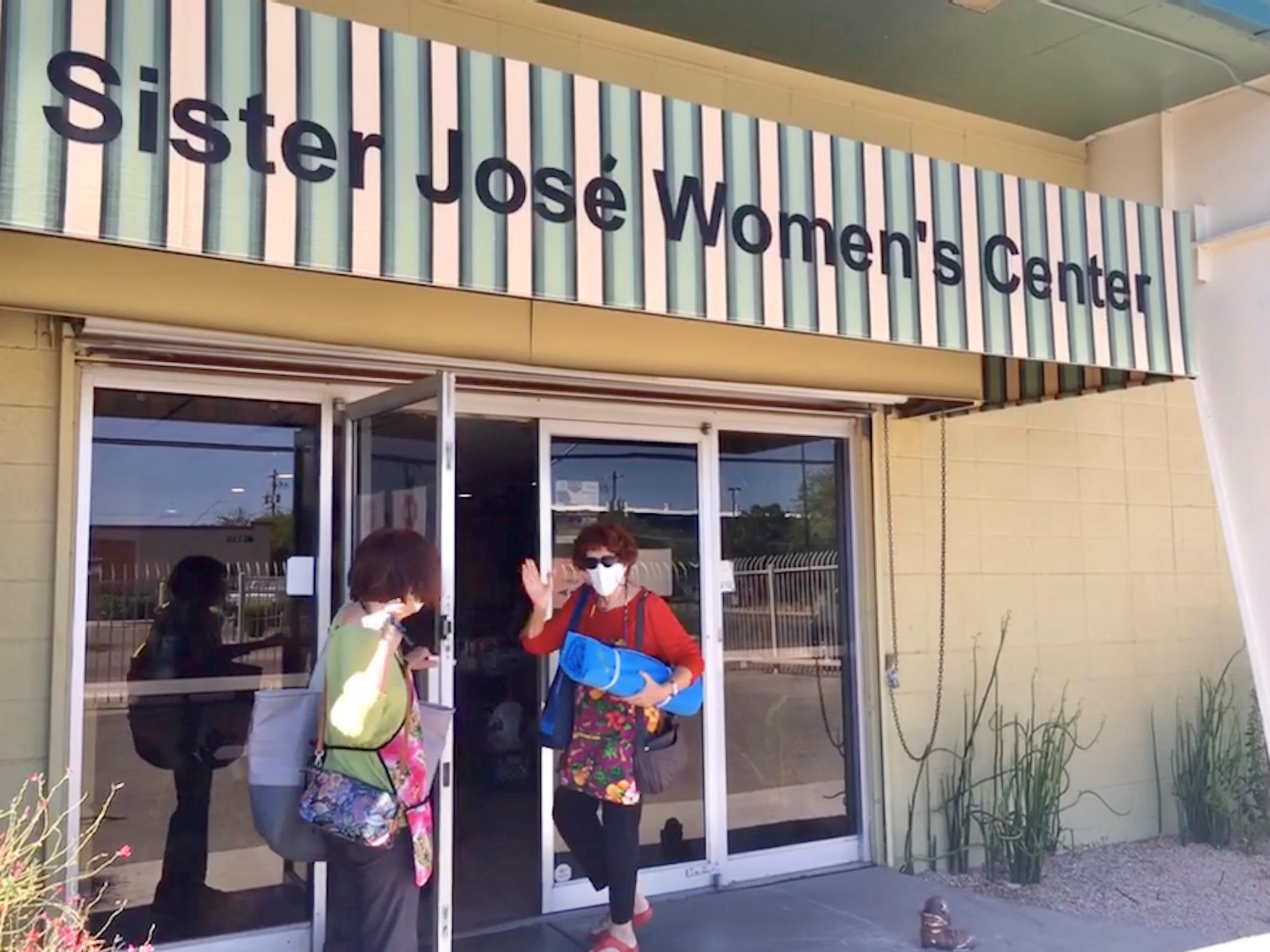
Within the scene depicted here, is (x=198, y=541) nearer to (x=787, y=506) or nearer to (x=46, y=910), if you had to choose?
(x=46, y=910)

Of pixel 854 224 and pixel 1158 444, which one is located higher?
pixel 854 224

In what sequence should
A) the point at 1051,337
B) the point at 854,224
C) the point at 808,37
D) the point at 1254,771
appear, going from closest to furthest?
the point at 854,224
the point at 1051,337
the point at 808,37
the point at 1254,771

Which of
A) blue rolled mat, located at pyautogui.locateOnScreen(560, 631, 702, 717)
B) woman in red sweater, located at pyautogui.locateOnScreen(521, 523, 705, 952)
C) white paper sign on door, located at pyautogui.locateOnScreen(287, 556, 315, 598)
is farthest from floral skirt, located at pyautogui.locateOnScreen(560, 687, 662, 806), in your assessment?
white paper sign on door, located at pyautogui.locateOnScreen(287, 556, 315, 598)

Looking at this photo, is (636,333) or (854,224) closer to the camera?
(854,224)

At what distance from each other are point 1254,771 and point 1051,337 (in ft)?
12.7

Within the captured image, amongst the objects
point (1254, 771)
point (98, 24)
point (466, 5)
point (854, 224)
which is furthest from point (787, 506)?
point (98, 24)

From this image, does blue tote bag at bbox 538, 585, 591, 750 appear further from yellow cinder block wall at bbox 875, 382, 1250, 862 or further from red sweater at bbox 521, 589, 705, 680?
yellow cinder block wall at bbox 875, 382, 1250, 862

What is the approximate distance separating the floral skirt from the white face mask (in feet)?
1.29

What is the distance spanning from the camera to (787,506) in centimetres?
623

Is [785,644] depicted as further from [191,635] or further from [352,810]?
[352,810]

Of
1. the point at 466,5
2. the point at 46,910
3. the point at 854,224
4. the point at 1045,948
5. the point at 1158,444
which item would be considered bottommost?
the point at 1045,948

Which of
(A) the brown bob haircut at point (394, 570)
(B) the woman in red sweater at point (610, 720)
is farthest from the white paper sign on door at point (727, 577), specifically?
(A) the brown bob haircut at point (394, 570)

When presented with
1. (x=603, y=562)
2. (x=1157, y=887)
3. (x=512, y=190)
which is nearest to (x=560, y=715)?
(x=603, y=562)

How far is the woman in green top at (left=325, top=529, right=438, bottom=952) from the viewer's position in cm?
352
